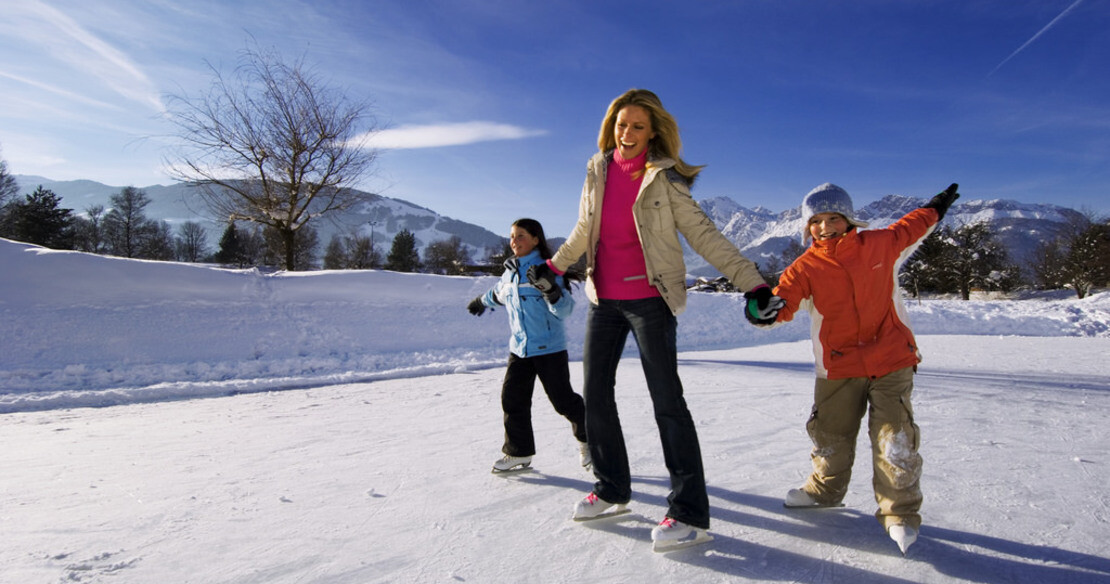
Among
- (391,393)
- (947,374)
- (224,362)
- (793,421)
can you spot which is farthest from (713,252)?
(224,362)

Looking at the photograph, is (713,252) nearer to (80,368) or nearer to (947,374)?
(947,374)

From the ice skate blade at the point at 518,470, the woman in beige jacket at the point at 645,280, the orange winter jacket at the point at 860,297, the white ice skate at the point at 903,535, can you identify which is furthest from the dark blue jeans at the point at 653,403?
the ice skate blade at the point at 518,470

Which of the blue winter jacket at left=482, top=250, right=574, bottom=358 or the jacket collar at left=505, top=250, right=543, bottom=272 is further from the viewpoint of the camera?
the jacket collar at left=505, top=250, right=543, bottom=272

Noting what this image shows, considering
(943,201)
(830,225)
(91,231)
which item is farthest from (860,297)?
(91,231)

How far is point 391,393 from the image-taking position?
5.89 metres

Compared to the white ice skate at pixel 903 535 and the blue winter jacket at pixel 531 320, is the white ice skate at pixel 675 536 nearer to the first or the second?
the white ice skate at pixel 903 535

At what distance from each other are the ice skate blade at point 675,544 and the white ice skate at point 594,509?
0.30 m

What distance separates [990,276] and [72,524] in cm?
4146

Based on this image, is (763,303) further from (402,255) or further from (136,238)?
(136,238)

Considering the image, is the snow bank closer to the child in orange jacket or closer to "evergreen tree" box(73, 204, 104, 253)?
the child in orange jacket

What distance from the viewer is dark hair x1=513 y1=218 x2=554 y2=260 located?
314cm

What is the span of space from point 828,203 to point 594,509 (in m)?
1.64

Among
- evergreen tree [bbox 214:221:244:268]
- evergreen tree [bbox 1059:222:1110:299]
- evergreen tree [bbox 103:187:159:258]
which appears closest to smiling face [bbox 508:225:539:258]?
evergreen tree [bbox 1059:222:1110:299]

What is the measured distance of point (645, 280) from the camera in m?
2.08
